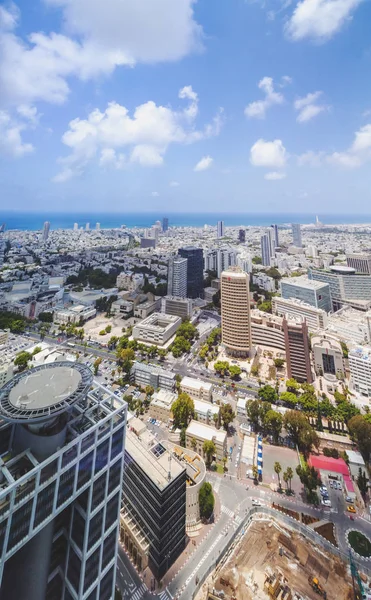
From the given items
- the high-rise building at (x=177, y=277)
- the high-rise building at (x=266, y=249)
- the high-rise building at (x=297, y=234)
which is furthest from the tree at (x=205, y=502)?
the high-rise building at (x=297, y=234)

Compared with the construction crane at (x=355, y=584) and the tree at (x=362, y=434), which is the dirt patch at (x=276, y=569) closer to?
the construction crane at (x=355, y=584)

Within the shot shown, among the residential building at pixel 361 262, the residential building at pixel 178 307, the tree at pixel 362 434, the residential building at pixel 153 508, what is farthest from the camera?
the residential building at pixel 361 262

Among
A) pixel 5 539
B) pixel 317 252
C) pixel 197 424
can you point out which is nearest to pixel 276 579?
pixel 197 424

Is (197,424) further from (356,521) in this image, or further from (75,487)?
(75,487)

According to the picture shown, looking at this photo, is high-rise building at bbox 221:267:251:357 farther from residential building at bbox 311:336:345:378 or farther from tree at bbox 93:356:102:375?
tree at bbox 93:356:102:375

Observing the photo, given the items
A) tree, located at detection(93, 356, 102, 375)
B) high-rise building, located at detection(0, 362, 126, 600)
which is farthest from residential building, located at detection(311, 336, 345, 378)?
high-rise building, located at detection(0, 362, 126, 600)

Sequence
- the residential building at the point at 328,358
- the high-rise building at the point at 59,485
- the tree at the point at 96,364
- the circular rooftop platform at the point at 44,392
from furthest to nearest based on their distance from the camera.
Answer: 1. the residential building at the point at 328,358
2. the tree at the point at 96,364
3. the circular rooftop platform at the point at 44,392
4. the high-rise building at the point at 59,485

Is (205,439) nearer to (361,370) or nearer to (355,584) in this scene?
(355,584)

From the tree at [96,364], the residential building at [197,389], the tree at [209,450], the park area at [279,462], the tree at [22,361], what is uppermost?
the tree at [22,361]
